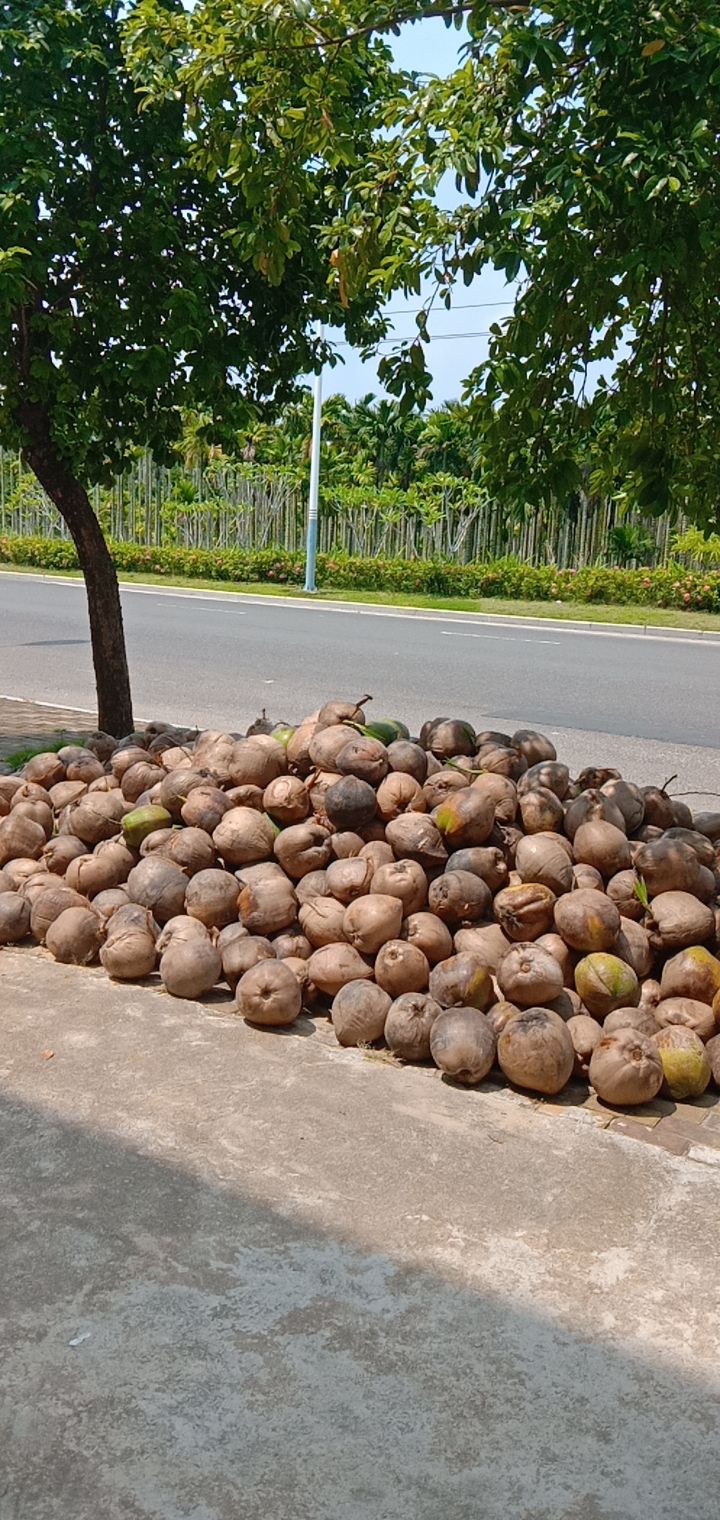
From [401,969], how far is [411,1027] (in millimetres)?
248

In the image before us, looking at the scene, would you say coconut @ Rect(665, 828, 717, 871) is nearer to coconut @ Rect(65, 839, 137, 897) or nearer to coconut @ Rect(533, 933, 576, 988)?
coconut @ Rect(533, 933, 576, 988)

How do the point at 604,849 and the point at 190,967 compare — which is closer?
the point at 190,967

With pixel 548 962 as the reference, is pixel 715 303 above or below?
above

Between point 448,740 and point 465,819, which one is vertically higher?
point 448,740

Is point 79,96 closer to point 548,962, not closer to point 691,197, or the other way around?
point 691,197

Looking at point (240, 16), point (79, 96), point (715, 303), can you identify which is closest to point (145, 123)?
point (79, 96)

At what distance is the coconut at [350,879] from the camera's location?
4.56 meters

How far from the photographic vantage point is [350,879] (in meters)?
4.57

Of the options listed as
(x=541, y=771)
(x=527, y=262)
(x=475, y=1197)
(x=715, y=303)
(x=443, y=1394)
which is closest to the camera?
(x=443, y=1394)

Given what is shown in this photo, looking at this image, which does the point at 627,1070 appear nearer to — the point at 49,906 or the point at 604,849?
the point at 604,849

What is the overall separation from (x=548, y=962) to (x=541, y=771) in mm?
1104

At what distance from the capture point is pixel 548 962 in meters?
4.06

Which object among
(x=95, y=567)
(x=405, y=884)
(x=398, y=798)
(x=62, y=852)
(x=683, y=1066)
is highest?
(x=95, y=567)

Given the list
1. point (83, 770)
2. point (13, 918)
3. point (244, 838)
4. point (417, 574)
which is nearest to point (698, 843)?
point (244, 838)
